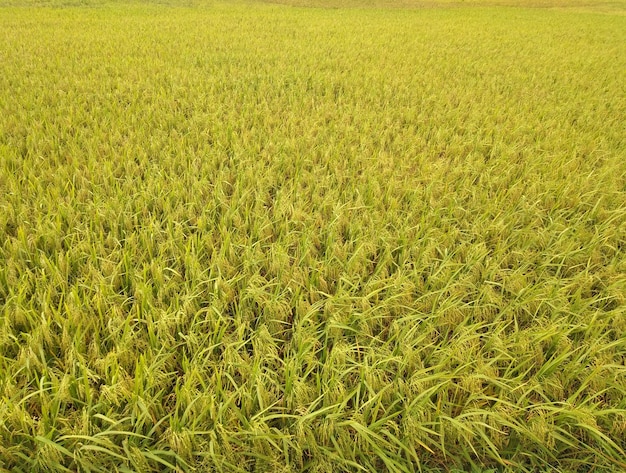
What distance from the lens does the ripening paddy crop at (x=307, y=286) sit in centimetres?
97

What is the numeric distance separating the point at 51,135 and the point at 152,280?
1.98 m

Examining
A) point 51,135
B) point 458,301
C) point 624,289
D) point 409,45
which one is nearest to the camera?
point 458,301

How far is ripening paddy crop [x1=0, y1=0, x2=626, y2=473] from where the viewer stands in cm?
97

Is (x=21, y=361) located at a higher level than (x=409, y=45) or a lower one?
lower

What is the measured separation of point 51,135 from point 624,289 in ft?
11.7

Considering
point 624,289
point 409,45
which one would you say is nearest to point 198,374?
Result: point 624,289

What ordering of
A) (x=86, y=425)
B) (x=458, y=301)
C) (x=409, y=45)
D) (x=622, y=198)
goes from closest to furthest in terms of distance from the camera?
(x=86, y=425)
(x=458, y=301)
(x=622, y=198)
(x=409, y=45)

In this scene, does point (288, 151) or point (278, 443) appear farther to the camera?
point (288, 151)

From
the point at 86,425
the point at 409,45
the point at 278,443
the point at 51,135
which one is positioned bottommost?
the point at 278,443

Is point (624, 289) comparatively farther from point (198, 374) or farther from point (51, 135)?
point (51, 135)

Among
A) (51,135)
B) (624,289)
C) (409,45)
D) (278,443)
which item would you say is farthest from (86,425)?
(409,45)

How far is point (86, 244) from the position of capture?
1499 mm

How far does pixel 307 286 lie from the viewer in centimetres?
143

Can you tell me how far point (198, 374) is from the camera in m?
1.02
